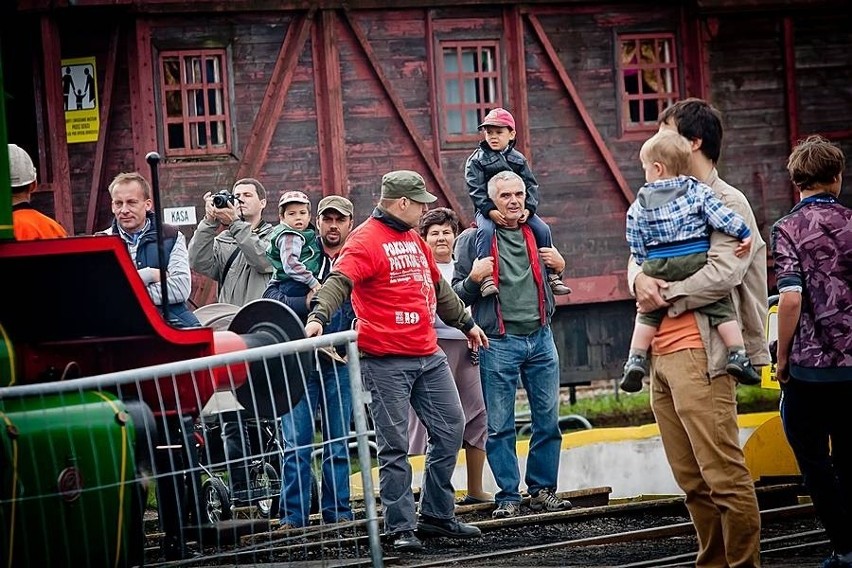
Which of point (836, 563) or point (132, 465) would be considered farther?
point (836, 563)

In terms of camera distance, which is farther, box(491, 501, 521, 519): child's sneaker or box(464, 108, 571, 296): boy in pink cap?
box(464, 108, 571, 296): boy in pink cap

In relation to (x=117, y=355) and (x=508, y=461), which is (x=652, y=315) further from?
(x=508, y=461)

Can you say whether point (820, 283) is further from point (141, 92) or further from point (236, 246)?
point (141, 92)

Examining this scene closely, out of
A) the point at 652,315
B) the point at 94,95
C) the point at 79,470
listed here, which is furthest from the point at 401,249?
the point at 94,95

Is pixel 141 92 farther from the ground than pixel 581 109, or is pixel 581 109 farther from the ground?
pixel 141 92

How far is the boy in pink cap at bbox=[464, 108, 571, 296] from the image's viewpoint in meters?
10.1

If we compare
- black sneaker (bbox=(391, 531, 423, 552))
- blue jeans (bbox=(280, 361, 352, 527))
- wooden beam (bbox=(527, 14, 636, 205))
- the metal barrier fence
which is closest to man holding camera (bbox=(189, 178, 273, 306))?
blue jeans (bbox=(280, 361, 352, 527))

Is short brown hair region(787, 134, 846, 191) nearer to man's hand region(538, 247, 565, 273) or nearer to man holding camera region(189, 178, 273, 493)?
man's hand region(538, 247, 565, 273)

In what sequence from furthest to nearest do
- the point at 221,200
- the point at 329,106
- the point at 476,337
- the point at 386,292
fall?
the point at 329,106, the point at 221,200, the point at 476,337, the point at 386,292

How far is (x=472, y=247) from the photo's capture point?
1016cm

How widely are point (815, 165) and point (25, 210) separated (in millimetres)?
3930

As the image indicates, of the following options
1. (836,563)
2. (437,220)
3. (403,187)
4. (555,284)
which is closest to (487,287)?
(555,284)

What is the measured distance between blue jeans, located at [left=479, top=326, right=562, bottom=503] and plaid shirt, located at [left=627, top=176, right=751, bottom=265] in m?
3.22

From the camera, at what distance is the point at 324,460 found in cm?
763
